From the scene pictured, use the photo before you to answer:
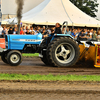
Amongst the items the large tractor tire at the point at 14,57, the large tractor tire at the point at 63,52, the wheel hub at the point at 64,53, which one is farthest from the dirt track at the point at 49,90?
the large tractor tire at the point at 14,57

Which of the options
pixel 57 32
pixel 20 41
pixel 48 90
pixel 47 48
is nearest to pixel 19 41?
pixel 20 41

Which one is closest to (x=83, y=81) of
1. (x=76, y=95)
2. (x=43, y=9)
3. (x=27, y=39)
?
(x=76, y=95)

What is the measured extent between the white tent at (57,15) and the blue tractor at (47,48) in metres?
12.2

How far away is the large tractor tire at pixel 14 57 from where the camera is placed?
8320 millimetres

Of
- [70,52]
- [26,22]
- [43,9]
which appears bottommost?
[70,52]

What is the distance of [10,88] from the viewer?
4656mm

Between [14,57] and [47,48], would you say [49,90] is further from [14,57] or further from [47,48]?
[14,57]

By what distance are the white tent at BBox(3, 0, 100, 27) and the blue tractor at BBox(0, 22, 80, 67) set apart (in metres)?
12.2

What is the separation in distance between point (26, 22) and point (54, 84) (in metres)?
15.9

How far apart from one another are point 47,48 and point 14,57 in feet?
4.08

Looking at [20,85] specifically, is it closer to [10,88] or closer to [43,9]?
[10,88]

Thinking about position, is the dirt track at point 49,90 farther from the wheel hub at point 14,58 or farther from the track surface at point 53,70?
the wheel hub at point 14,58

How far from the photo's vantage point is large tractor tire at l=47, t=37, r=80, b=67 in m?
8.04

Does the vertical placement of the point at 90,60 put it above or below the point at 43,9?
below
